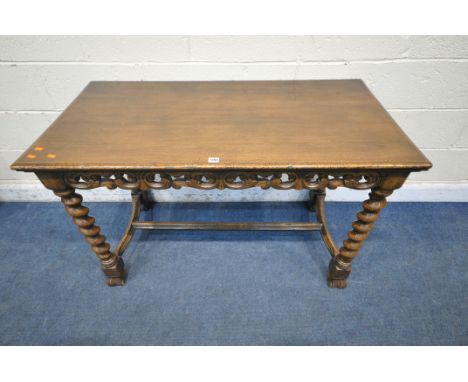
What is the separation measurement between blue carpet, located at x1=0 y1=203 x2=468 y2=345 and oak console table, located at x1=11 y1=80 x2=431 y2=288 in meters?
0.30

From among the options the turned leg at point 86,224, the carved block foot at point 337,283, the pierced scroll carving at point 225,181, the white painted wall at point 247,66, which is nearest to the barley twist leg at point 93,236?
the turned leg at point 86,224

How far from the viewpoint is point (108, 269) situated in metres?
1.33

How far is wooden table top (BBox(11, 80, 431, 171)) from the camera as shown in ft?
2.79

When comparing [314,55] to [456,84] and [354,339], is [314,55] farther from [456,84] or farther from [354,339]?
[354,339]

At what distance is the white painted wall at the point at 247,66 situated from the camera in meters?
1.27

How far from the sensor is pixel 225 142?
0.92 m

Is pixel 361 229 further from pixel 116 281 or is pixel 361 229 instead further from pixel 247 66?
pixel 116 281

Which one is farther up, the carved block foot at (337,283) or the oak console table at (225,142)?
the oak console table at (225,142)

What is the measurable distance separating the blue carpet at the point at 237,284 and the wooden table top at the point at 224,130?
2.52 feet

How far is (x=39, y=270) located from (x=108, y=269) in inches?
17.4

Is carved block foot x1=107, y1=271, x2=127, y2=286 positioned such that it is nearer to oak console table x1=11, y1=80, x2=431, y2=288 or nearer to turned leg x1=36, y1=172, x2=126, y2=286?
turned leg x1=36, y1=172, x2=126, y2=286

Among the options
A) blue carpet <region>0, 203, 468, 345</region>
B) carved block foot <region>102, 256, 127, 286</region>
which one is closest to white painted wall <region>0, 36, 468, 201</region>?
blue carpet <region>0, 203, 468, 345</region>

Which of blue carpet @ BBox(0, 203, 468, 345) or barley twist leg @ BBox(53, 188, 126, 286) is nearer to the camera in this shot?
barley twist leg @ BBox(53, 188, 126, 286)

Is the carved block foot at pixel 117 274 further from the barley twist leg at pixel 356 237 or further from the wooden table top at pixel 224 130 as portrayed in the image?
the barley twist leg at pixel 356 237
